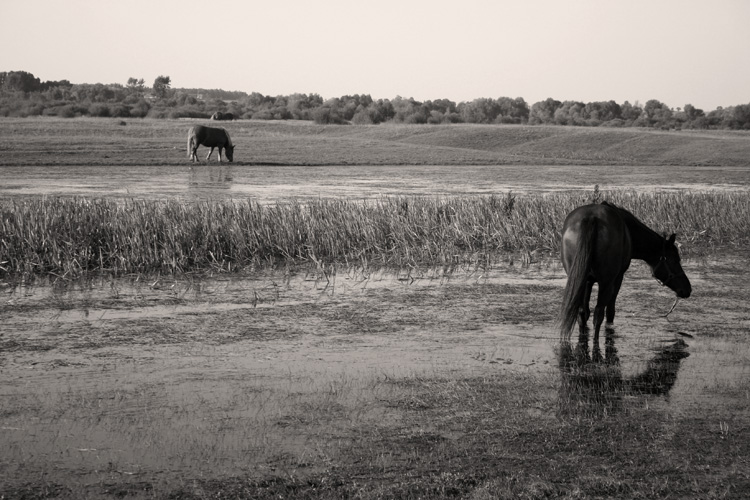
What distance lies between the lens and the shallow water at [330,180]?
1065 inches

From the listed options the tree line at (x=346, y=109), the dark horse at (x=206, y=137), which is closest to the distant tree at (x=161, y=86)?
the tree line at (x=346, y=109)

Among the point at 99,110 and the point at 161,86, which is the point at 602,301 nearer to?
the point at 99,110

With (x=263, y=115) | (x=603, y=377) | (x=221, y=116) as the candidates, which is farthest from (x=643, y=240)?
(x=263, y=115)

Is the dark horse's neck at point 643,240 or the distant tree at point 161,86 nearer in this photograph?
the dark horse's neck at point 643,240

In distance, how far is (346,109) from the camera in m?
97.4

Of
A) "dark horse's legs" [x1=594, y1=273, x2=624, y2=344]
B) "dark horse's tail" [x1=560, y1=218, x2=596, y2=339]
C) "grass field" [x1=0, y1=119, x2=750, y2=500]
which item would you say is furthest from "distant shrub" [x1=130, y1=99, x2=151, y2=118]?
"dark horse's tail" [x1=560, y1=218, x2=596, y2=339]

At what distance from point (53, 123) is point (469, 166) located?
30.5 metres

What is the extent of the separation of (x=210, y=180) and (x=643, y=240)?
23858 mm

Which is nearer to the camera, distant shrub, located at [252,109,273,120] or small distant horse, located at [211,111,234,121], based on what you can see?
small distant horse, located at [211,111,234,121]

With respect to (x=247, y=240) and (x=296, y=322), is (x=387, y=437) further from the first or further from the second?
(x=247, y=240)

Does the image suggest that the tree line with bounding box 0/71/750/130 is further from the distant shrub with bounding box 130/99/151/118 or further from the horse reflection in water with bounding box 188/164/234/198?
the horse reflection in water with bounding box 188/164/234/198

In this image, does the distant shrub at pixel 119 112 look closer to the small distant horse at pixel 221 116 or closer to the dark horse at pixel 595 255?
the small distant horse at pixel 221 116

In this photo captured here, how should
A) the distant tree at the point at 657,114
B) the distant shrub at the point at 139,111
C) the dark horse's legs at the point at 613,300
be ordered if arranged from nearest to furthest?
the dark horse's legs at the point at 613,300, the distant shrub at the point at 139,111, the distant tree at the point at 657,114

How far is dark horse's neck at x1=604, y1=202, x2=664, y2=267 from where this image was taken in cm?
962
